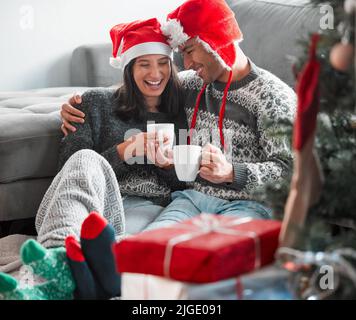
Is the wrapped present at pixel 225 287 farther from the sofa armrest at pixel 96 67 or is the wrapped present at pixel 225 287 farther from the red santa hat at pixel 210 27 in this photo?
the sofa armrest at pixel 96 67

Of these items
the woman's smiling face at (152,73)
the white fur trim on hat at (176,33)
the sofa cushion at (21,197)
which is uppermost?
the white fur trim on hat at (176,33)

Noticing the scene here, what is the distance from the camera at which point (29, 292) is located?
147cm

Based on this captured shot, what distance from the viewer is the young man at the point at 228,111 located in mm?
1894

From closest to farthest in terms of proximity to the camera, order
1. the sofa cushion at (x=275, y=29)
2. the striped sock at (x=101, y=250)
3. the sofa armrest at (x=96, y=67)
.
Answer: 1. the striped sock at (x=101, y=250)
2. the sofa cushion at (x=275, y=29)
3. the sofa armrest at (x=96, y=67)

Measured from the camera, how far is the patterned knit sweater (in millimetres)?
1880

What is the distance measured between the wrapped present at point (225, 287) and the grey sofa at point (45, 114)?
2.93 ft

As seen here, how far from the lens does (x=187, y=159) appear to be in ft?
6.08

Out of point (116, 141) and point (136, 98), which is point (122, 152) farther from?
point (136, 98)

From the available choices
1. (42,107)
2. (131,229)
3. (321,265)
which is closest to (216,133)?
(131,229)

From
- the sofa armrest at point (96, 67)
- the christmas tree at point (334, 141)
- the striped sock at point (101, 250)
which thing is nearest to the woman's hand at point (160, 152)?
the striped sock at point (101, 250)

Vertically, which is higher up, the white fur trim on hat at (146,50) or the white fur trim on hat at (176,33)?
the white fur trim on hat at (176,33)

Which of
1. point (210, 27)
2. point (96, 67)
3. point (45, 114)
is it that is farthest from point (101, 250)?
point (96, 67)

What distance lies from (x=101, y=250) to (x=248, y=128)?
64 cm

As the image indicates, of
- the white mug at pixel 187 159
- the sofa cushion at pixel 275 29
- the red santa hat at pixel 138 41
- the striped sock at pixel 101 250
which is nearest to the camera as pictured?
the striped sock at pixel 101 250
